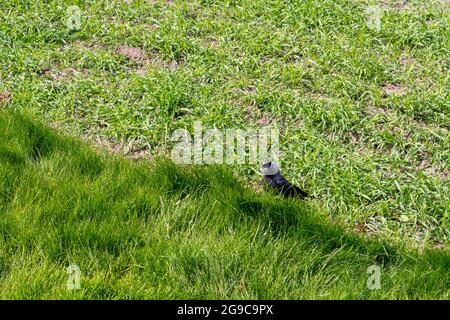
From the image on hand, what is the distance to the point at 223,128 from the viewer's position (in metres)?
4.27

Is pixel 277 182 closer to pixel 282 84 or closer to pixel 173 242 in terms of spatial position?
pixel 173 242

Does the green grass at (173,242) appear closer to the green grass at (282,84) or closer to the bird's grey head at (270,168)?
the bird's grey head at (270,168)

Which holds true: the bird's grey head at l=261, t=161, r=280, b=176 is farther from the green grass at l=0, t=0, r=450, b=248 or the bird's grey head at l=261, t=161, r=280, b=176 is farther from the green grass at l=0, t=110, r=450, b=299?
the green grass at l=0, t=0, r=450, b=248

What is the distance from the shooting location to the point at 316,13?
5.39 meters

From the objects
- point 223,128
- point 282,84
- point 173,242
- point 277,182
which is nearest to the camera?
point 173,242

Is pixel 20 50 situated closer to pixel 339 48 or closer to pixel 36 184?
pixel 36 184

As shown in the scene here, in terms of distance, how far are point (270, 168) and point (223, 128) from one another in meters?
0.70

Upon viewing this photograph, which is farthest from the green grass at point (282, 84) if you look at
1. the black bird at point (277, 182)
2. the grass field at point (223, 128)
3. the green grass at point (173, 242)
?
the green grass at point (173, 242)

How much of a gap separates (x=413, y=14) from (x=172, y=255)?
10.8 ft

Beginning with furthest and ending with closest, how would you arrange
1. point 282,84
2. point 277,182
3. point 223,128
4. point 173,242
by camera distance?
1. point 282,84
2. point 223,128
3. point 277,182
4. point 173,242

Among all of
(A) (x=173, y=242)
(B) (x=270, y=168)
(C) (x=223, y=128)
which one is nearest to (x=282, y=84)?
(C) (x=223, y=128)

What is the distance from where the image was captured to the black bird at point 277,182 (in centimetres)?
367

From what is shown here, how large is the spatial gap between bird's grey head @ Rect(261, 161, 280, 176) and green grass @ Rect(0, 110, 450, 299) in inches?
5.7

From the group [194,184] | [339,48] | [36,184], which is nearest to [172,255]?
[194,184]
